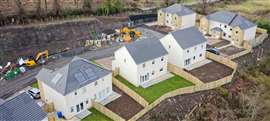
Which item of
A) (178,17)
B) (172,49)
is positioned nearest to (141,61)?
(172,49)

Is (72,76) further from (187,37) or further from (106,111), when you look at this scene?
(187,37)

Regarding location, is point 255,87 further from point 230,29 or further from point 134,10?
point 134,10

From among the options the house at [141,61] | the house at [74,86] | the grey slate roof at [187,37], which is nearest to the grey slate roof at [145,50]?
the house at [141,61]

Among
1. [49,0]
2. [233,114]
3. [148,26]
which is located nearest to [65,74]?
[233,114]

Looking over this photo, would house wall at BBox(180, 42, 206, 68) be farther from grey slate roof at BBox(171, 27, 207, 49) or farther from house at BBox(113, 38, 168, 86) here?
house at BBox(113, 38, 168, 86)

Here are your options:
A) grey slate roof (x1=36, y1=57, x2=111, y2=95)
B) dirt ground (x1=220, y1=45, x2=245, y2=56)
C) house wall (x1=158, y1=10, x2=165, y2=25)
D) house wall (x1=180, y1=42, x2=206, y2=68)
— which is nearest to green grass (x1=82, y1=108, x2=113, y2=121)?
grey slate roof (x1=36, y1=57, x2=111, y2=95)

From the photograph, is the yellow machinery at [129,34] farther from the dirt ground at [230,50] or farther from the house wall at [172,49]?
the dirt ground at [230,50]
